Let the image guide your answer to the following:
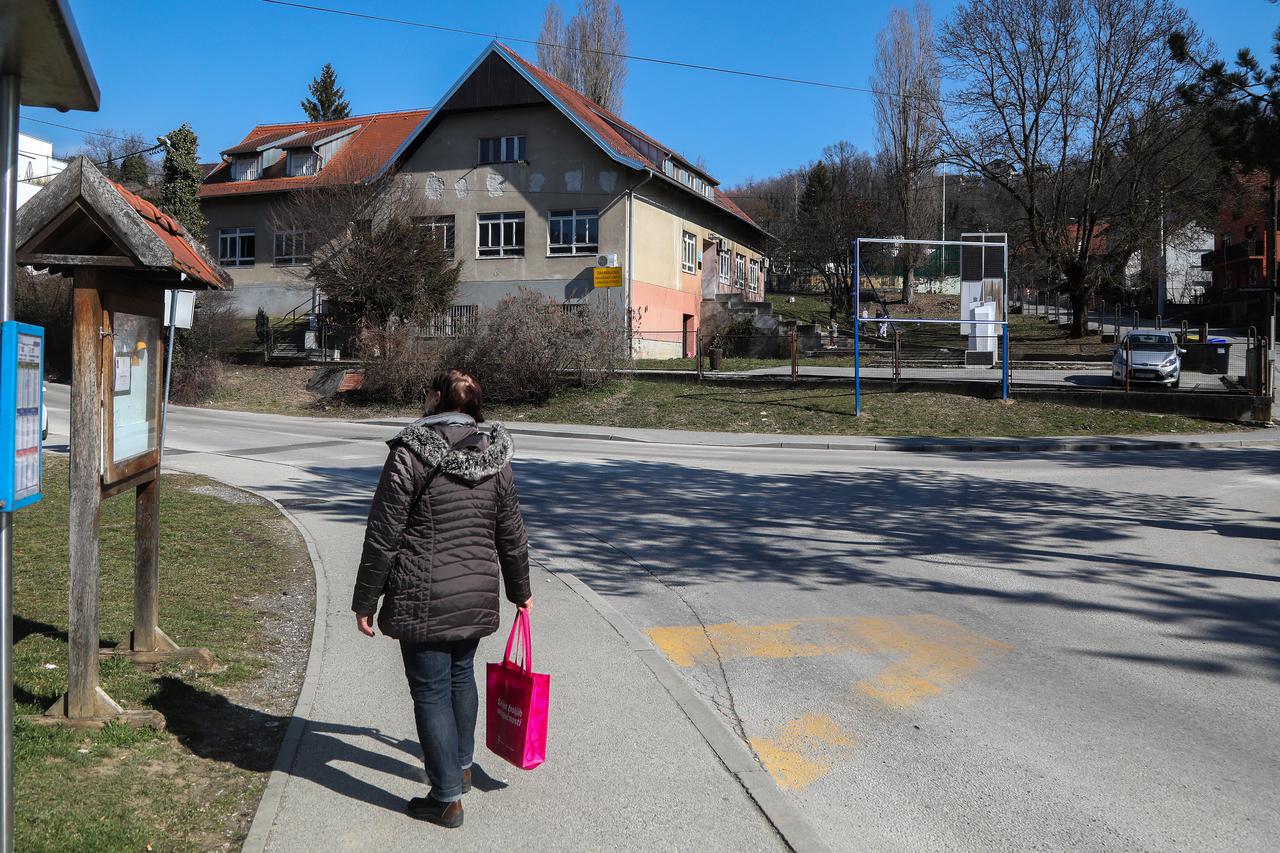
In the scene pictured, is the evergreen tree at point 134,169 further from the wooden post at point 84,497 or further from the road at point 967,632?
the wooden post at point 84,497

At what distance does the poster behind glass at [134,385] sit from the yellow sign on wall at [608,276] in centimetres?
3189

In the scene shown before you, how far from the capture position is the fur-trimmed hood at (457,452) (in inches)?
162

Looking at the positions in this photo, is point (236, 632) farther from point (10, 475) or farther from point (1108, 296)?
point (1108, 296)

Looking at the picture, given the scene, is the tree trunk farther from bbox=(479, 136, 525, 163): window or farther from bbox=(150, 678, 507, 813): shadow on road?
bbox=(150, 678, 507, 813): shadow on road

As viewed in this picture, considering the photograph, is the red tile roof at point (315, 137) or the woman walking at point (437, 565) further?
the red tile roof at point (315, 137)

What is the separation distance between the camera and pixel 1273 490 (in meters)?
14.2

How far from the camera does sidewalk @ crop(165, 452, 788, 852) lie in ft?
13.3

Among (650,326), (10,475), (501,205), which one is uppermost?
(501,205)

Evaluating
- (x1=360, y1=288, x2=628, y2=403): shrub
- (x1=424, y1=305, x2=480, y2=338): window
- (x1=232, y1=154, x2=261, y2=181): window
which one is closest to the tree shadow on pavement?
(x1=360, y1=288, x2=628, y2=403): shrub

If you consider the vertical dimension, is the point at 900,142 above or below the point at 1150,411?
above

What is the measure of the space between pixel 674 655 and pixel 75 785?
→ 351 cm

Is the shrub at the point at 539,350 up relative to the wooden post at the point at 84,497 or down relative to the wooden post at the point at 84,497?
up

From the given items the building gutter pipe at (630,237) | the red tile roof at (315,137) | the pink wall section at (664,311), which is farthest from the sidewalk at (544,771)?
the red tile roof at (315,137)

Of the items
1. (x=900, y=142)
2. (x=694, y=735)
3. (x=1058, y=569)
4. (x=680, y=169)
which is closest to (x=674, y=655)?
(x=694, y=735)
